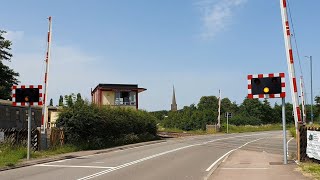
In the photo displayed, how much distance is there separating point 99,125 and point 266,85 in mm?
16644

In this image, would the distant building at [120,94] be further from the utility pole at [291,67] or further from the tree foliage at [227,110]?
the utility pole at [291,67]

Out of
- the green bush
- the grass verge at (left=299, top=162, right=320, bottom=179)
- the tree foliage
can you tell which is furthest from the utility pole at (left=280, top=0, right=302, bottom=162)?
the tree foliage

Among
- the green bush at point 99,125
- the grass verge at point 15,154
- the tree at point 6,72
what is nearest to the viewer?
the grass verge at point 15,154

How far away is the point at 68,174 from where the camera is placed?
14.8 m

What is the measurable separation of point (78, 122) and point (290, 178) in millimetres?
18420

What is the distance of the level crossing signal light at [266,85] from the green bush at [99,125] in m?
14.3

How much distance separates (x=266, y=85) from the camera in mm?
16750

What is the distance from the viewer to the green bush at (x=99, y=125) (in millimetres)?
27922

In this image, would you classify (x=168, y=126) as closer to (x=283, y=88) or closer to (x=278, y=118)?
(x=278, y=118)

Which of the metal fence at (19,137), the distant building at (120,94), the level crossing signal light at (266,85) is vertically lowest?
the metal fence at (19,137)

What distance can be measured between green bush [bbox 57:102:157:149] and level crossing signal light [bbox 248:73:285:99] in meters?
14.3

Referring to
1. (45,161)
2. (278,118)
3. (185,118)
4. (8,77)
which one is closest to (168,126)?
(185,118)

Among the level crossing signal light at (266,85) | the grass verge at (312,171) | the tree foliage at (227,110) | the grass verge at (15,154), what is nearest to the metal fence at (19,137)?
the grass verge at (15,154)

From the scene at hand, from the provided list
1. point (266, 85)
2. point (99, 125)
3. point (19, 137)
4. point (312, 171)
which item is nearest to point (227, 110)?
point (99, 125)
